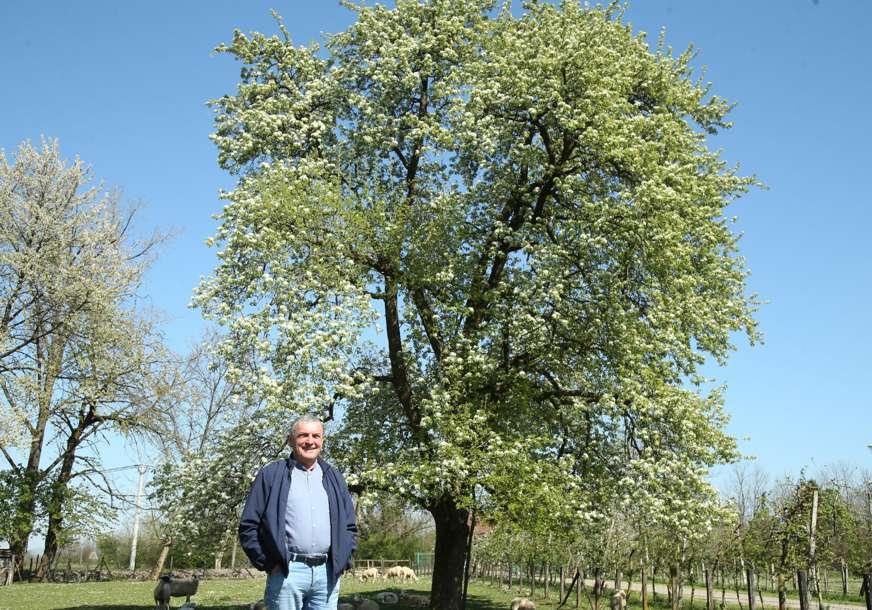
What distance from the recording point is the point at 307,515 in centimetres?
642

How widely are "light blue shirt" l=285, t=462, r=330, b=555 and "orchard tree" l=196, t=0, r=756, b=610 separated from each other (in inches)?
393

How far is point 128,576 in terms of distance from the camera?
156 feet

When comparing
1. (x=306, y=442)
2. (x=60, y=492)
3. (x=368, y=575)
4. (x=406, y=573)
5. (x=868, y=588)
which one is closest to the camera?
(x=306, y=442)

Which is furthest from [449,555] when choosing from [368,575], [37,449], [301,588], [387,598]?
[368,575]

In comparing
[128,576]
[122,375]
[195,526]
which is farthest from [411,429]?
[128,576]

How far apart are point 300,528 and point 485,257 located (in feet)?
46.5

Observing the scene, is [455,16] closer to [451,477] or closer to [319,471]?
[451,477]

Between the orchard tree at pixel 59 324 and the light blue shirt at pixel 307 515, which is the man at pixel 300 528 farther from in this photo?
the orchard tree at pixel 59 324

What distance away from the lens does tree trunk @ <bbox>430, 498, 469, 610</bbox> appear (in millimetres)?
20375

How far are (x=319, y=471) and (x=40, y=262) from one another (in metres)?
29.1

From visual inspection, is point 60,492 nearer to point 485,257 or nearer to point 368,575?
point 368,575

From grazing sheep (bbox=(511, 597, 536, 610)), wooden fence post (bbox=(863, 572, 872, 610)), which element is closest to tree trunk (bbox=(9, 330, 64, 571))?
grazing sheep (bbox=(511, 597, 536, 610))

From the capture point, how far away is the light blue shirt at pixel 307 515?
6.34 m

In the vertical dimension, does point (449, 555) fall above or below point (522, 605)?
above
